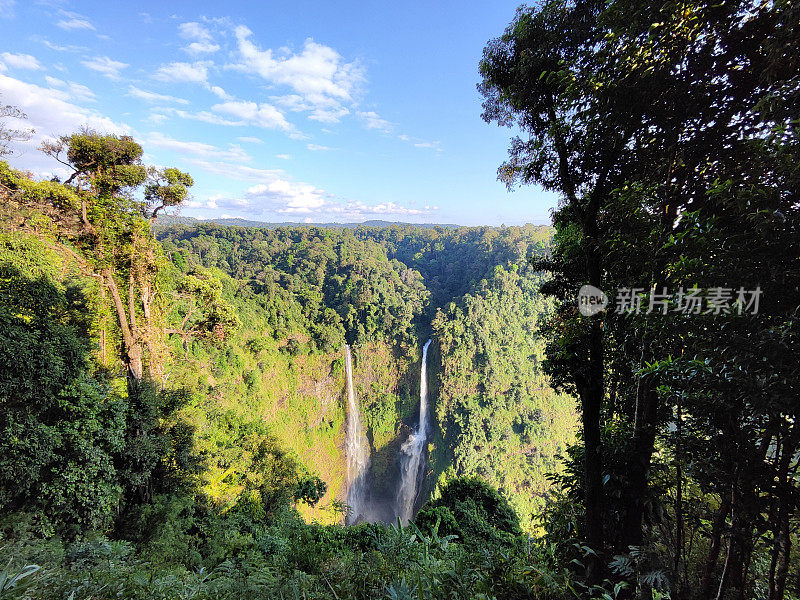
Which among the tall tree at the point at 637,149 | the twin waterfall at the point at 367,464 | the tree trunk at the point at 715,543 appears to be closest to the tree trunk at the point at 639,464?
the tall tree at the point at 637,149

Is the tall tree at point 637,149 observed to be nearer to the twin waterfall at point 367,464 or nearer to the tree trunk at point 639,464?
the tree trunk at point 639,464

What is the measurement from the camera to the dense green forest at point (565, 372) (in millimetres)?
1771

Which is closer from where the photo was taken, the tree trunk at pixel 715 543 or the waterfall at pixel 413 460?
the tree trunk at pixel 715 543

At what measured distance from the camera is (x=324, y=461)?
81.3ft

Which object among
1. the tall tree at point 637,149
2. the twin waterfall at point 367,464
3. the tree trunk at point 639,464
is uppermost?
the tall tree at point 637,149

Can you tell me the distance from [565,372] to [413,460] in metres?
27.3

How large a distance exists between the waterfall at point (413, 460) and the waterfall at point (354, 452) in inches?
131

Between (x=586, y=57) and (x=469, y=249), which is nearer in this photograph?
(x=586, y=57)

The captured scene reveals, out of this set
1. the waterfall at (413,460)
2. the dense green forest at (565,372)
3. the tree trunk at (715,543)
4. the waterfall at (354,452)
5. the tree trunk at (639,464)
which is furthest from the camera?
the waterfall at (413,460)

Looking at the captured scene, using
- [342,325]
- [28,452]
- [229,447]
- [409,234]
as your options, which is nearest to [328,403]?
[342,325]

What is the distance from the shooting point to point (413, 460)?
2802 centimetres

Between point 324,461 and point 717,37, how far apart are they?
2813 cm

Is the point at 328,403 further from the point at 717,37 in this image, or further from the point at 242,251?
the point at 717,37

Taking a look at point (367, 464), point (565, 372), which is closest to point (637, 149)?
point (565, 372)
